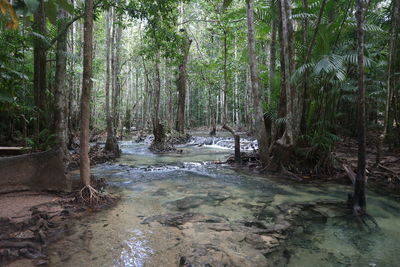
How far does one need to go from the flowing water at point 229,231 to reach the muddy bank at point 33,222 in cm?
22

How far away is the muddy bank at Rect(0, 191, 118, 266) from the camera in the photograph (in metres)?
3.33

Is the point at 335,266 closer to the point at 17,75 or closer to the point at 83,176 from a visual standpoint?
the point at 83,176

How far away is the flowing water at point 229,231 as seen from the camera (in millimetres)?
3535

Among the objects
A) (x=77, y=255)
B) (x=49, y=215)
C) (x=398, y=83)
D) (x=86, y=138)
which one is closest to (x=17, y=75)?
(x=86, y=138)

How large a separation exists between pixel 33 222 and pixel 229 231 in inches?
108

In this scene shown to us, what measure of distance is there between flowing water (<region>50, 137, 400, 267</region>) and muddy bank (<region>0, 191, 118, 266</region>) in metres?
0.22

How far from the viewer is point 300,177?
306 inches

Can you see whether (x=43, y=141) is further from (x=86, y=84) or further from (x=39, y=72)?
A: (x=86, y=84)

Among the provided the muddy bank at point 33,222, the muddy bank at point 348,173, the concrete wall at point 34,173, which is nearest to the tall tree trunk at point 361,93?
the muddy bank at point 348,173

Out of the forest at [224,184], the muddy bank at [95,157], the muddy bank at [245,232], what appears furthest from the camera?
the muddy bank at [95,157]

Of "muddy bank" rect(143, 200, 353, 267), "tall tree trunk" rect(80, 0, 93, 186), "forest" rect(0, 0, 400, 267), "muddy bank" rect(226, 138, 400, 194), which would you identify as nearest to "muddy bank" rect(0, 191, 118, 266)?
"forest" rect(0, 0, 400, 267)

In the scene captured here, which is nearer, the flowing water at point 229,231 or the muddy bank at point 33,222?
the muddy bank at point 33,222

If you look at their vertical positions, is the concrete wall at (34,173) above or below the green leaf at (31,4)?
below

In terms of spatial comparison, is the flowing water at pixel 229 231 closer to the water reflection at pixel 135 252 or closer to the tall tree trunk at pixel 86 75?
the water reflection at pixel 135 252
